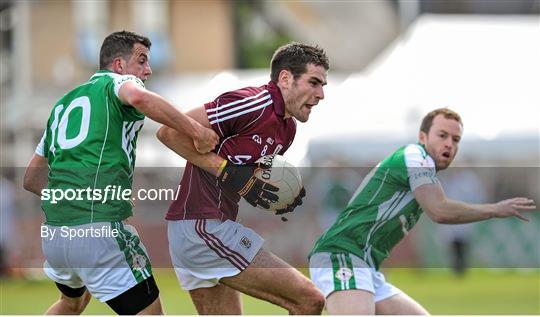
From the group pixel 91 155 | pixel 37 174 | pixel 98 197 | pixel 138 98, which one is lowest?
pixel 98 197

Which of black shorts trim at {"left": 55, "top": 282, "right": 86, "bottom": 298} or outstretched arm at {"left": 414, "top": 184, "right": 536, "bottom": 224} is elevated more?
outstretched arm at {"left": 414, "top": 184, "right": 536, "bottom": 224}

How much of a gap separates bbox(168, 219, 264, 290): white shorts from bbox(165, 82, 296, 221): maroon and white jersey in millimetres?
67

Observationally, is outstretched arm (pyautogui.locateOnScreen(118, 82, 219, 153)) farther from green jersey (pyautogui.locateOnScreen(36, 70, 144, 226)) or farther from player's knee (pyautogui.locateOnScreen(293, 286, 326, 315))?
player's knee (pyautogui.locateOnScreen(293, 286, 326, 315))

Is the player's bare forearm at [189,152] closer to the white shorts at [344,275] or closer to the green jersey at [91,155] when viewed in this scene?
the green jersey at [91,155]

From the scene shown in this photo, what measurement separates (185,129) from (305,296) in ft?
4.47

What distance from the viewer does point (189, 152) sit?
7094 millimetres

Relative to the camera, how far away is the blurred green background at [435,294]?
1431cm

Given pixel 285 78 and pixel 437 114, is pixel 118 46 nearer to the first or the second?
pixel 285 78

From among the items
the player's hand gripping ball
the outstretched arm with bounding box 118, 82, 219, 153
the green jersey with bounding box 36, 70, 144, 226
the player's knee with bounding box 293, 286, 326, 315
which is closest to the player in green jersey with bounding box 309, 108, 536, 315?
the player's knee with bounding box 293, 286, 326, 315

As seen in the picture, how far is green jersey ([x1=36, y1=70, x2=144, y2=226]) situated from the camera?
700cm

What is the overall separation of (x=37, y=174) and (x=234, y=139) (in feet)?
4.55

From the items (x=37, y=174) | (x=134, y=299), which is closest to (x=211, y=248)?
(x=134, y=299)

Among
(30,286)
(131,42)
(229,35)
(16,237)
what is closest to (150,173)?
Result: (16,237)

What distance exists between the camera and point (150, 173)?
46.2ft
